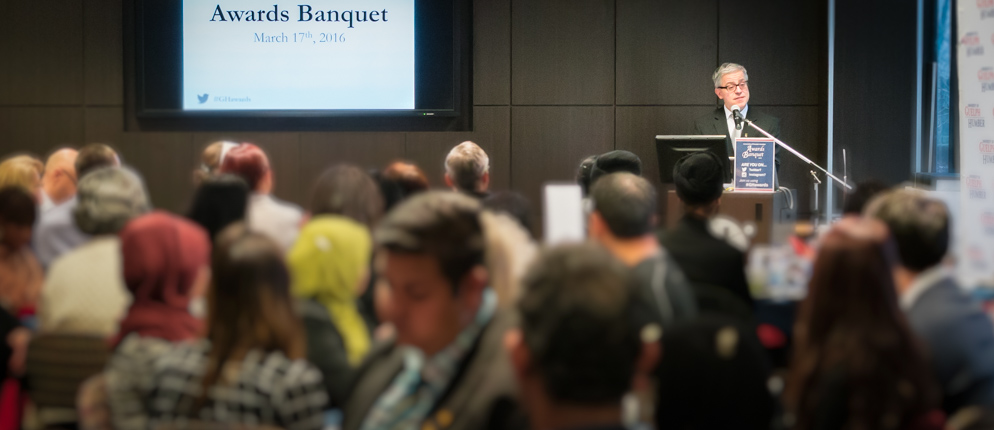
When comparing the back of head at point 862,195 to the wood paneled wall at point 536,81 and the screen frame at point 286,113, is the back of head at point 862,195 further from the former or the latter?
the screen frame at point 286,113

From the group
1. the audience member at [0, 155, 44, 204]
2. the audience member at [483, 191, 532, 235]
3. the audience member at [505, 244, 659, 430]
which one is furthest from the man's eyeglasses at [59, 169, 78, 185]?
the audience member at [505, 244, 659, 430]

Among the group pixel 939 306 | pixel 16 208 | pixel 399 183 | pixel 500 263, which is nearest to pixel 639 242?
pixel 939 306

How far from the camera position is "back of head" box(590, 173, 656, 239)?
9.72 feet

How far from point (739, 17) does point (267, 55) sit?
3.71 m

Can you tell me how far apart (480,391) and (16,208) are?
2099mm

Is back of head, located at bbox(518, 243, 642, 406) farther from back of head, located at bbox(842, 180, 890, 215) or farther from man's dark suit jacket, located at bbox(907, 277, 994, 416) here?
back of head, located at bbox(842, 180, 890, 215)

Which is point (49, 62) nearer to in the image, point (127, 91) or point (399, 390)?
point (127, 91)

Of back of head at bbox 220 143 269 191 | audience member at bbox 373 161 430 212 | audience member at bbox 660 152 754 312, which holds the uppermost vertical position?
back of head at bbox 220 143 269 191

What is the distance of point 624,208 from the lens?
9.73 feet

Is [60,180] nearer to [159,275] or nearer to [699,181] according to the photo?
[159,275]

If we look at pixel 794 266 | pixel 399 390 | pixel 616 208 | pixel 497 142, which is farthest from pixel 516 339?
pixel 497 142

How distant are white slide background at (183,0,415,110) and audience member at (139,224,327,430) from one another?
5504 mm

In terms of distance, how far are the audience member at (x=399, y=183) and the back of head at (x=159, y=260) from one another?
160cm

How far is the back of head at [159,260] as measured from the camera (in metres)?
2.42
